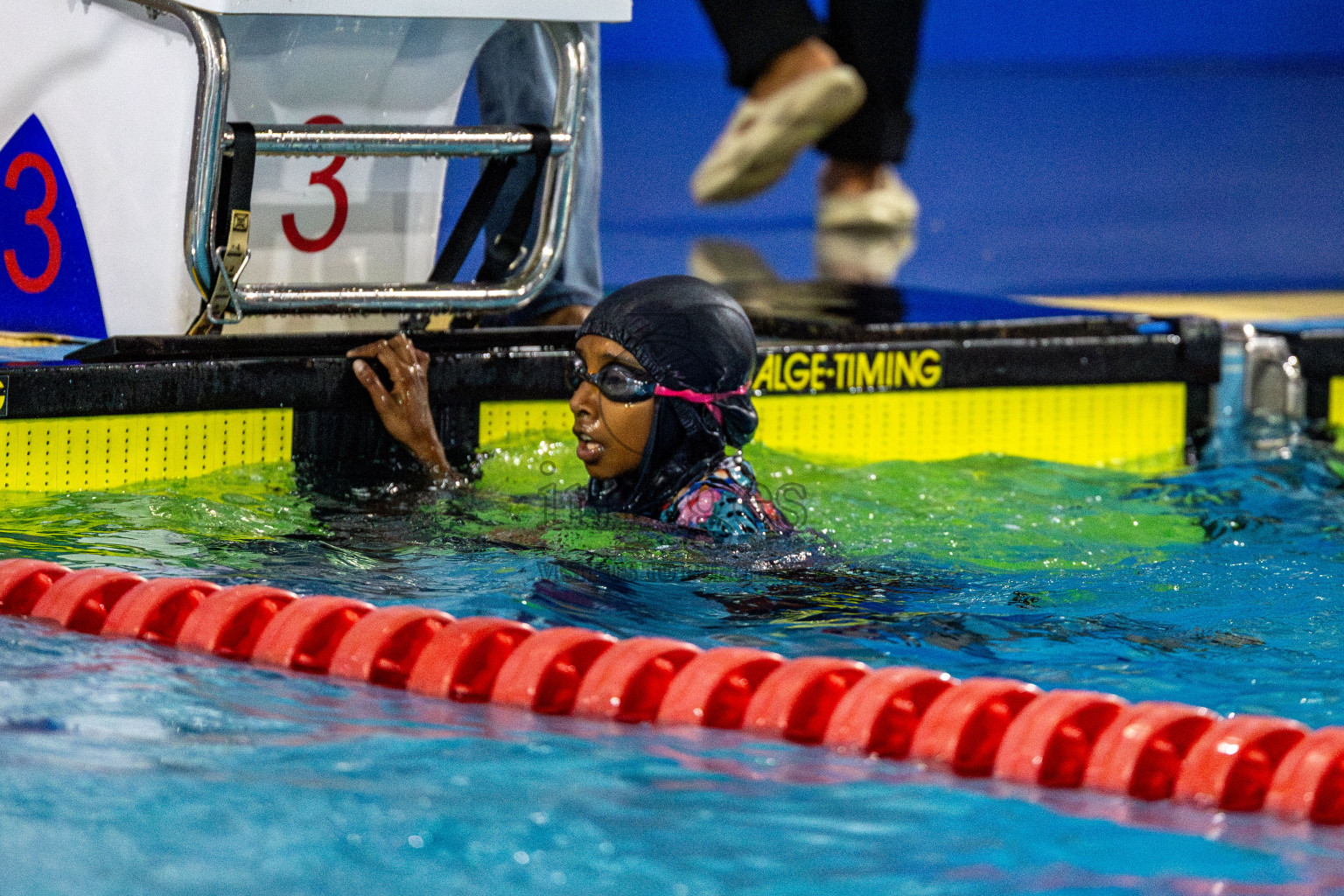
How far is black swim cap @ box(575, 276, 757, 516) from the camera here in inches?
134

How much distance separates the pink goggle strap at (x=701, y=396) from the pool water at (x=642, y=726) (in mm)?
276

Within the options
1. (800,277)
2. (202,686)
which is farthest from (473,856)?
(800,277)

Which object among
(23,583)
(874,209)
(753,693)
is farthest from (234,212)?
(874,209)

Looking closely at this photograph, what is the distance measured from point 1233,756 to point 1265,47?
62.4 feet

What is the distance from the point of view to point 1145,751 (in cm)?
238

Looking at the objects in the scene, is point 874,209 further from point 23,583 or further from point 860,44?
point 23,583

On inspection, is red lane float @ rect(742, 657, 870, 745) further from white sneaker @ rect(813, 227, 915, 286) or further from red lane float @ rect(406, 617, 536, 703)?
white sneaker @ rect(813, 227, 915, 286)

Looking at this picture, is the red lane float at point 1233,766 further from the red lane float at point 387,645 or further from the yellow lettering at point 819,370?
the yellow lettering at point 819,370

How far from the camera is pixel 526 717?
255 cm

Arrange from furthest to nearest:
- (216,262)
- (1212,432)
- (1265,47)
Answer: (1265,47) → (1212,432) → (216,262)

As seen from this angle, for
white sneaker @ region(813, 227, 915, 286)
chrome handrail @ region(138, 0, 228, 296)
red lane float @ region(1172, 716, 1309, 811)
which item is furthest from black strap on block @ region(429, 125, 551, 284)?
white sneaker @ region(813, 227, 915, 286)

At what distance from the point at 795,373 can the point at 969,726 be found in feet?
7.25

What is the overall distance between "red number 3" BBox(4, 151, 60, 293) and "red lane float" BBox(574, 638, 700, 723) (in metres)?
1.98

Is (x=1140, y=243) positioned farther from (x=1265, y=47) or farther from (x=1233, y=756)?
(x=1265, y=47)
